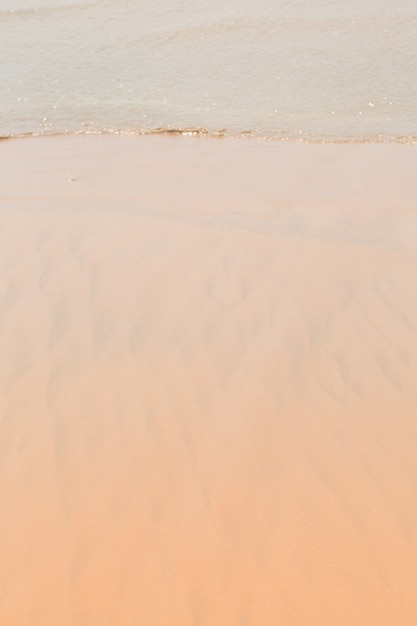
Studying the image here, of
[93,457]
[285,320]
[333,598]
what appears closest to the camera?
[333,598]

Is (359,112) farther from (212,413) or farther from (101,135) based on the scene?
(212,413)

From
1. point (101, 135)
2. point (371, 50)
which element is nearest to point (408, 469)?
point (101, 135)

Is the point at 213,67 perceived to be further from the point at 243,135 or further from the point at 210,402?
the point at 210,402

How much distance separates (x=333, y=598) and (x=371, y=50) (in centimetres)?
641

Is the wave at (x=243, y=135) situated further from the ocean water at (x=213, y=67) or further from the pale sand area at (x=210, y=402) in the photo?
the pale sand area at (x=210, y=402)

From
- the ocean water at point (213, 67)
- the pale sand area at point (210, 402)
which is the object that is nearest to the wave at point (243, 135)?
the ocean water at point (213, 67)

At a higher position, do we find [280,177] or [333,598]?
[280,177]

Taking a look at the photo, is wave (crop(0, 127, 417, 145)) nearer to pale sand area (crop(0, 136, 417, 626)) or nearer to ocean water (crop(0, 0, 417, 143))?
ocean water (crop(0, 0, 417, 143))

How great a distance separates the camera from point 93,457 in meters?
2.63

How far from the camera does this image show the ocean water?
593cm

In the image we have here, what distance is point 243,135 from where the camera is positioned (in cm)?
561

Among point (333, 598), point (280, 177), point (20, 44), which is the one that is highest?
point (20, 44)

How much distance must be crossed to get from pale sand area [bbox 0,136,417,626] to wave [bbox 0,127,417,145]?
799mm

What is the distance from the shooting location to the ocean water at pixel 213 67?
5.93 m
